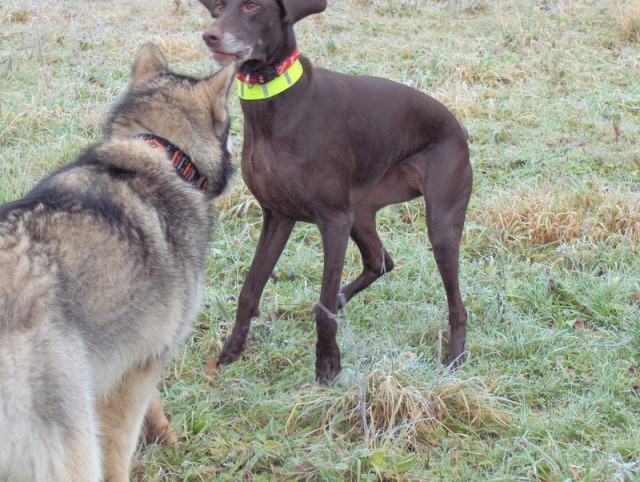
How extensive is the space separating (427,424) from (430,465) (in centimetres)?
22

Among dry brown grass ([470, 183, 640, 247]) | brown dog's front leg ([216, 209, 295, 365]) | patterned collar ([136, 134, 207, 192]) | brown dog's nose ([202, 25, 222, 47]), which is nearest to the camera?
patterned collar ([136, 134, 207, 192])

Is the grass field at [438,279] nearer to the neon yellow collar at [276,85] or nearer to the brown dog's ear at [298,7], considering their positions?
the neon yellow collar at [276,85]

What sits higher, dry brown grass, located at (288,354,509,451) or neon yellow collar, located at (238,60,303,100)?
neon yellow collar, located at (238,60,303,100)

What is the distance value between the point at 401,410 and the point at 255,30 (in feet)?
5.75

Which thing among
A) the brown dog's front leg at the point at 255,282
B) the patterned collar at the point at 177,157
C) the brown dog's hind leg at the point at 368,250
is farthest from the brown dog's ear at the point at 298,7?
the brown dog's hind leg at the point at 368,250

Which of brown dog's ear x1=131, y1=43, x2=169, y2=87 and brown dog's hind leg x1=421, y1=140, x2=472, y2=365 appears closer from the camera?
brown dog's ear x1=131, y1=43, x2=169, y2=87

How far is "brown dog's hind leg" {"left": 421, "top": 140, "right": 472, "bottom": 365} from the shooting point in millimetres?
4086

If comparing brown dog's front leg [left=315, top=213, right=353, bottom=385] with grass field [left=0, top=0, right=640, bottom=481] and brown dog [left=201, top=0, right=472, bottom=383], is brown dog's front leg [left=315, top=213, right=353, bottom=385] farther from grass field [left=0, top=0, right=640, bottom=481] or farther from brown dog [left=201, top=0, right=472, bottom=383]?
grass field [left=0, top=0, right=640, bottom=481]

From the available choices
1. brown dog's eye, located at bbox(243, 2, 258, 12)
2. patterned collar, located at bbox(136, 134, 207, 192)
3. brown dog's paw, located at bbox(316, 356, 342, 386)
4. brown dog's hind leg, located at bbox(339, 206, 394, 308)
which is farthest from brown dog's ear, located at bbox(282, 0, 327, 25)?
brown dog's paw, located at bbox(316, 356, 342, 386)

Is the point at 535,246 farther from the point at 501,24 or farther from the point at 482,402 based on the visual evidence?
the point at 501,24

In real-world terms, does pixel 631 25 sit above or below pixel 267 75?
below

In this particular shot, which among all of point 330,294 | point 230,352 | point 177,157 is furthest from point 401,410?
point 177,157

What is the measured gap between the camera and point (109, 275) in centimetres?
271

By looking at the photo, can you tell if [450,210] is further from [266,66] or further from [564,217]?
[564,217]
